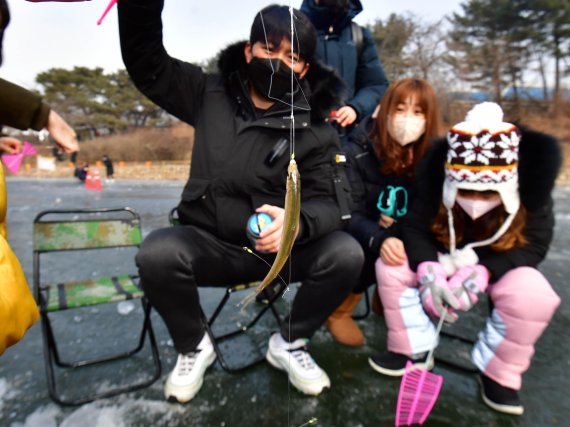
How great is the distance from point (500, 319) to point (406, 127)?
1.15 meters

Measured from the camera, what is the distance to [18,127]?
1.67 metres

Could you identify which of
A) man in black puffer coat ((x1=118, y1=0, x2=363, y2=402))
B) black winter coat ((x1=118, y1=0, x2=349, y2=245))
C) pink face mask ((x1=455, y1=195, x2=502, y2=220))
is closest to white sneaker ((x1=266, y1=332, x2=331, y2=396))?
man in black puffer coat ((x1=118, y1=0, x2=363, y2=402))

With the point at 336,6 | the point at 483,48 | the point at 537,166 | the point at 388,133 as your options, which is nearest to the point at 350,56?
the point at 336,6

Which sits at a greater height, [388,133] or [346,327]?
[388,133]

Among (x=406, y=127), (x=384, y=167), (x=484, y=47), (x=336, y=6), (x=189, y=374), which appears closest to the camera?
(x=189, y=374)

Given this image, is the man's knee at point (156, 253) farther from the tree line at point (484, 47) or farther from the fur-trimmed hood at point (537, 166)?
the tree line at point (484, 47)

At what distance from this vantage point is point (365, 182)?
257 centimetres

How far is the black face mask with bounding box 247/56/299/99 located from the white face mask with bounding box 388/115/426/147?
747 mm

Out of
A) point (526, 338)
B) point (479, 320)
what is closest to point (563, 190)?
point (479, 320)

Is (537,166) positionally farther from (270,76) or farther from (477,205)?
(270,76)

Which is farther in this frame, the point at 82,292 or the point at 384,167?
the point at 384,167

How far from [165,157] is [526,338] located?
27.1 m

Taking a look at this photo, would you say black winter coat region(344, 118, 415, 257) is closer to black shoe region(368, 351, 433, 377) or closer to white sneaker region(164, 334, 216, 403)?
black shoe region(368, 351, 433, 377)

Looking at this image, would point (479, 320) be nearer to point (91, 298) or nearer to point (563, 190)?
point (91, 298)
